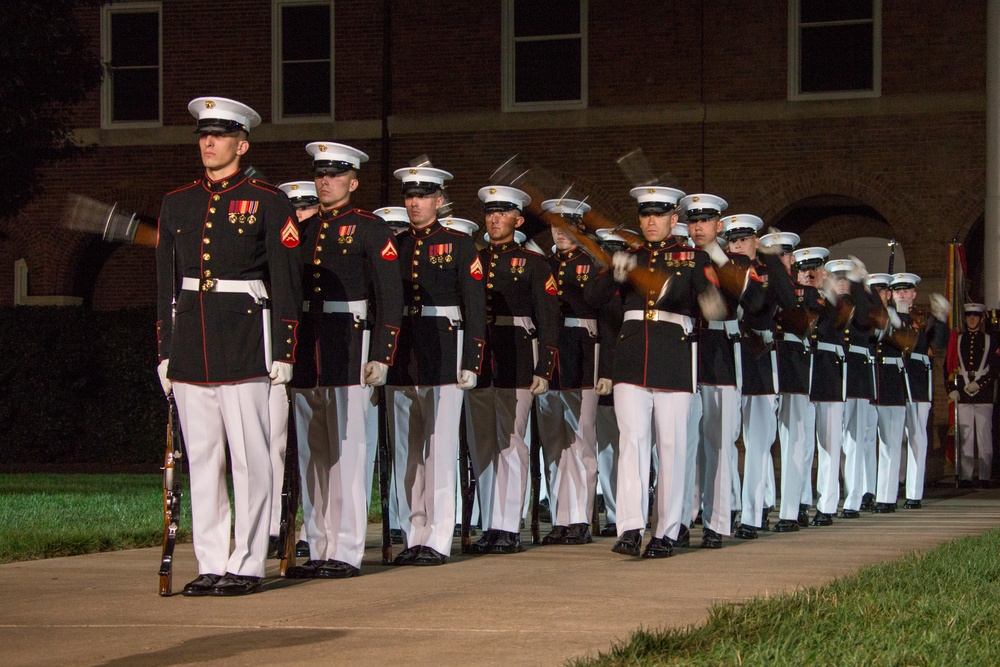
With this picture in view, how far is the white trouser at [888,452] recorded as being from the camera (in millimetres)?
14438

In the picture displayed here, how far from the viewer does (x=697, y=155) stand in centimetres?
2220

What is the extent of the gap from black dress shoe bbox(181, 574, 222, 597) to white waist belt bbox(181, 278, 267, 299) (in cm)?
127

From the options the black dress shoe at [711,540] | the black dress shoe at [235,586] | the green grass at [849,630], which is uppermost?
the green grass at [849,630]

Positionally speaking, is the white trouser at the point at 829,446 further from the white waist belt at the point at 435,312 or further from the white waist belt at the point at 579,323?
the white waist belt at the point at 435,312

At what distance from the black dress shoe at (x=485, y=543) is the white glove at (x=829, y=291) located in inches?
169

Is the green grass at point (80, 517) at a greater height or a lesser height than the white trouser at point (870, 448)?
lesser

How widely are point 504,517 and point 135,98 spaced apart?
52.8 ft

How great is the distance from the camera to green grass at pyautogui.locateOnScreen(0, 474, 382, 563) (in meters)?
9.79

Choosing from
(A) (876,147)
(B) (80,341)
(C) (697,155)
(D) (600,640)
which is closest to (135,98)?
(B) (80,341)

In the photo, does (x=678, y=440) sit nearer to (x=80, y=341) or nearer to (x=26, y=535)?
(x=26, y=535)

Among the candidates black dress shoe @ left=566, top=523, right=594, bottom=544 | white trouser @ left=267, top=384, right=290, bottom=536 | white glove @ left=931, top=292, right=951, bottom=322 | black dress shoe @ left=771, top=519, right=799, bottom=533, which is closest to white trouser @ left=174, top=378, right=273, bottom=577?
white trouser @ left=267, top=384, right=290, bottom=536

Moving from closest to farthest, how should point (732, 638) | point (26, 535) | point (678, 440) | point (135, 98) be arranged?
point (732, 638)
point (678, 440)
point (26, 535)
point (135, 98)

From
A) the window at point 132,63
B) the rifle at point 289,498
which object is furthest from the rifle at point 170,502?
the window at point 132,63

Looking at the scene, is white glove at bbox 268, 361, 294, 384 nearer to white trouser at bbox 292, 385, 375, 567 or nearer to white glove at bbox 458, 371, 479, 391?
white trouser at bbox 292, 385, 375, 567
